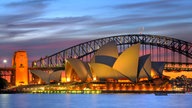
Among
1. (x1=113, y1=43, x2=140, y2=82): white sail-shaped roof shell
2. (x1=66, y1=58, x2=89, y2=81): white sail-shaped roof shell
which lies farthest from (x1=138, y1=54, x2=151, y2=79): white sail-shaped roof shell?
(x1=66, y1=58, x2=89, y2=81): white sail-shaped roof shell

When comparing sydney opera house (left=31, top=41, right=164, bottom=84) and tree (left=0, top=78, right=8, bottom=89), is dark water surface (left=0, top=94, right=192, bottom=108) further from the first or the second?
tree (left=0, top=78, right=8, bottom=89)

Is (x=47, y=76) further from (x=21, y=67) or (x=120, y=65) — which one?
(x=120, y=65)

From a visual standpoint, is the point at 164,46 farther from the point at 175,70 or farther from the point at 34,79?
Answer: the point at 34,79

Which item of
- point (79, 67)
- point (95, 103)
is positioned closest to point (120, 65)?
point (79, 67)

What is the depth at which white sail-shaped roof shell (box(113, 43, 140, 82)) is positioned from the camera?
154 metres

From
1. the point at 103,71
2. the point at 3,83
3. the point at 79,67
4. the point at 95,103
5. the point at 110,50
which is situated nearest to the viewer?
the point at 95,103

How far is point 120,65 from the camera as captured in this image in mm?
157500

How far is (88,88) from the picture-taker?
564 ft

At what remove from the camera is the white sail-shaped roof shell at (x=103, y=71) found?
160 m

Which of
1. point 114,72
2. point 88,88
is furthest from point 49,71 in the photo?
point 114,72

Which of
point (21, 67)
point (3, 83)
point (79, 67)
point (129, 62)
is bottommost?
point (3, 83)

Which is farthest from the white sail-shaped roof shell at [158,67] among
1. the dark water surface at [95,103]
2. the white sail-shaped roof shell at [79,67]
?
the dark water surface at [95,103]

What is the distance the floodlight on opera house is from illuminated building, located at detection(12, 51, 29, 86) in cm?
2327

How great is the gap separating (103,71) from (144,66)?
1072cm
